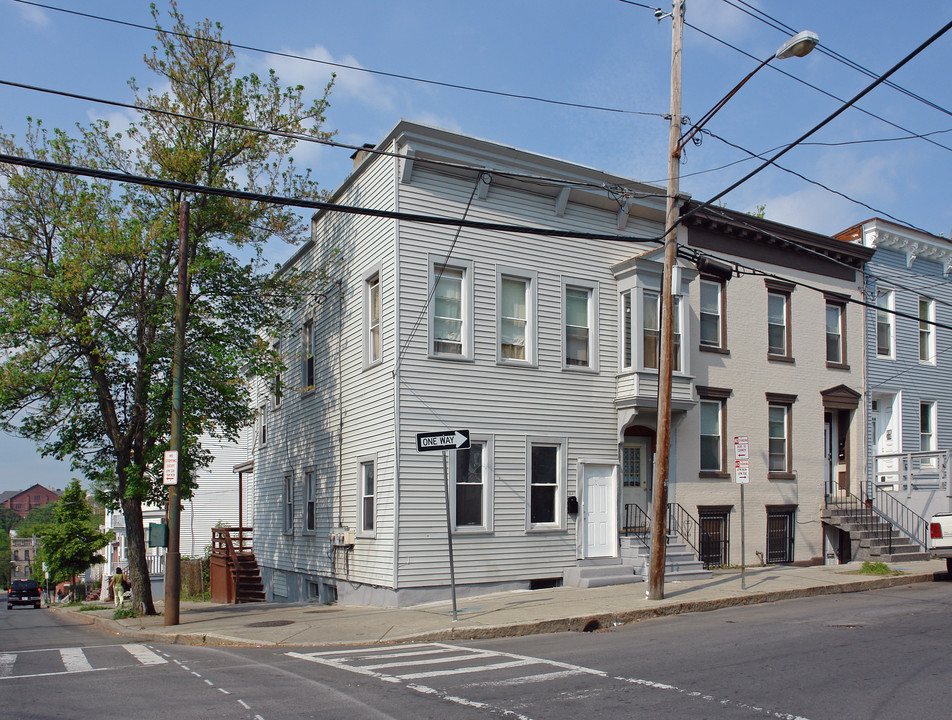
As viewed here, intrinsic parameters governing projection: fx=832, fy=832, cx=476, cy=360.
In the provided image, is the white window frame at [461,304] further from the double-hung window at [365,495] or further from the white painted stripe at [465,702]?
the white painted stripe at [465,702]

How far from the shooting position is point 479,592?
1686cm

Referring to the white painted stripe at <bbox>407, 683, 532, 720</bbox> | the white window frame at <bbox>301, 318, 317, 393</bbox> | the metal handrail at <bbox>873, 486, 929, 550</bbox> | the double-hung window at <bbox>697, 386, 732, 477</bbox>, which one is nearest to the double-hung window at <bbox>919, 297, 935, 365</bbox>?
the metal handrail at <bbox>873, 486, 929, 550</bbox>

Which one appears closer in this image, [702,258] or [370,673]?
[370,673]

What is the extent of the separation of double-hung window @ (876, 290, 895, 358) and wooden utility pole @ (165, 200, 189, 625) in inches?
780

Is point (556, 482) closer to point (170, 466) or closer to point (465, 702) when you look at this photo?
point (170, 466)

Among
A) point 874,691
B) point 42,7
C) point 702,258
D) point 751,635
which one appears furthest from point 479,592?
point 42,7

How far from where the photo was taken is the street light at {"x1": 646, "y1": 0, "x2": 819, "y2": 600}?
15.0m

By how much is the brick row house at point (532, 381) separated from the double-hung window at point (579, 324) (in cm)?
5

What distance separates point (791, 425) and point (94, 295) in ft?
58.1

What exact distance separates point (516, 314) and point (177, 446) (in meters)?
7.60

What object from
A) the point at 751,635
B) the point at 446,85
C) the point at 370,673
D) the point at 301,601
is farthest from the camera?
the point at 301,601

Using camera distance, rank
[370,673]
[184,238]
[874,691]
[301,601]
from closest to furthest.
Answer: [874,691] < [370,673] < [184,238] < [301,601]

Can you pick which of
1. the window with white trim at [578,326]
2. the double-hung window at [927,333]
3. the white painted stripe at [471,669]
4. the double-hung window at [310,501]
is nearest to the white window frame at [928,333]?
the double-hung window at [927,333]

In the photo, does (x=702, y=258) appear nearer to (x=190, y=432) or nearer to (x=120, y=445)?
(x=190, y=432)
